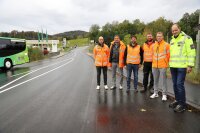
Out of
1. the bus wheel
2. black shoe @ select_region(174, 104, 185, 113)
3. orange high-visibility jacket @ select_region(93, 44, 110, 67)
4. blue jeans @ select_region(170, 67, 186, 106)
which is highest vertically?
orange high-visibility jacket @ select_region(93, 44, 110, 67)

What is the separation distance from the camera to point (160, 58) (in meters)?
8.44

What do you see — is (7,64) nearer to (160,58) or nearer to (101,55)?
(101,55)

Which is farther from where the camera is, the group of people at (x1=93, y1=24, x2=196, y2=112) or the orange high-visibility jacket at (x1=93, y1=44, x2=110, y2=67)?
the orange high-visibility jacket at (x1=93, y1=44, x2=110, y2=67)

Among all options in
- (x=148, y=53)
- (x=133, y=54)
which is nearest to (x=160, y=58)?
(x=148, y=53)

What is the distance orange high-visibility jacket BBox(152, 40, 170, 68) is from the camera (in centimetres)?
832

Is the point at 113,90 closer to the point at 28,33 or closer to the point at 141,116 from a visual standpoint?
the point at 141,116

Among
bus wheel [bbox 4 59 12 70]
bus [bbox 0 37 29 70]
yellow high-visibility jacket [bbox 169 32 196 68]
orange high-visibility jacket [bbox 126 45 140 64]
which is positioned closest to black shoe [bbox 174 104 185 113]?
yellow high-visibility jacket [bbox 169 32 196 68]

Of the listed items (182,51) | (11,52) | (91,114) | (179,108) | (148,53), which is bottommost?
(91,114)

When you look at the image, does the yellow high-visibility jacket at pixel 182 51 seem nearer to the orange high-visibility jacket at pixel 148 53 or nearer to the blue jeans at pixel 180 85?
the blue jeans at pixel 180 85

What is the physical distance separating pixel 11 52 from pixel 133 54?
18651 millimetres

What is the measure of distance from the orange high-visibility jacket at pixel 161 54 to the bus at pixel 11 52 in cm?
1893

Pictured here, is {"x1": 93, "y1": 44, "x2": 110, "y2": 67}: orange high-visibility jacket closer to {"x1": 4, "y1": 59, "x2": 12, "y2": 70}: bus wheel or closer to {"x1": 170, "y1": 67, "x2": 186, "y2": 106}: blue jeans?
{"x1": 170, "y1": 67, "x2": 186, "y2": 106}: blue jeans

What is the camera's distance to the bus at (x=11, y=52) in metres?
24.8

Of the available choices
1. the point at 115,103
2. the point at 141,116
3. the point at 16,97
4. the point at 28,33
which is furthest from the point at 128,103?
the point at 28,33
